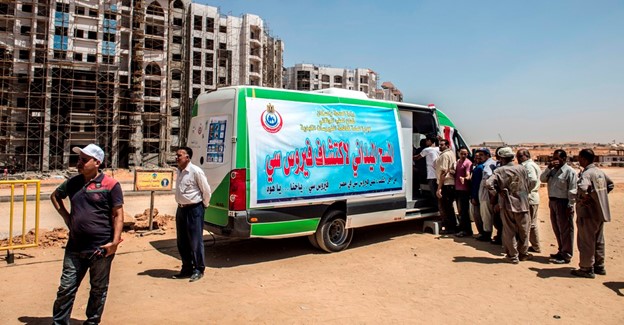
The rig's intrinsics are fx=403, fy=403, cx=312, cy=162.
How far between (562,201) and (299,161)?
4.38m

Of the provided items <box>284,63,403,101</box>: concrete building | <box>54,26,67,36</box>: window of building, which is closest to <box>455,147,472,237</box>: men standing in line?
<box>54,26,67,36</box>: window of building

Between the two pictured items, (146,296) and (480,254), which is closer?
(146,296)

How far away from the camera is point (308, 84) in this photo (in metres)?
83.2

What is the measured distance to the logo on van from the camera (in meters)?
6.18

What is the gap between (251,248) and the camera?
7.50 metres

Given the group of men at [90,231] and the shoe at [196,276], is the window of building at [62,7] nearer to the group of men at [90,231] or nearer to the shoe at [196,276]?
the shoe at [196,276]

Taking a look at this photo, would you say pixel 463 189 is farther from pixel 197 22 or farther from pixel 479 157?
pixel 197 22

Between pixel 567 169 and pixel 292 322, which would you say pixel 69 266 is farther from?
pixel 567 169

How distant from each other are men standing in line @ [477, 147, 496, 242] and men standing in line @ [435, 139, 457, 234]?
645 mm

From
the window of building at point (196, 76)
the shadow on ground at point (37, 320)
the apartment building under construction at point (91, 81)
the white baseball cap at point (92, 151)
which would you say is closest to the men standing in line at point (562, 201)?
the white baseball cap at point (92, 151)

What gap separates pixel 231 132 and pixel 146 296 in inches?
97.9

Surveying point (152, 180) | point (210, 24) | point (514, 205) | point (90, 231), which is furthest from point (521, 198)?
point (210, 24)

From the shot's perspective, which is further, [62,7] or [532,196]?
[62,7]

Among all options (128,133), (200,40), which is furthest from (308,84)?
(128,133)
